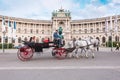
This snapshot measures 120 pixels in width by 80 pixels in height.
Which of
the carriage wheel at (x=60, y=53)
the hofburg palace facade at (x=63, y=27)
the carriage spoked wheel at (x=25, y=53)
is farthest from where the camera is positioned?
the hofburg palace facade at (x=63, y=27)

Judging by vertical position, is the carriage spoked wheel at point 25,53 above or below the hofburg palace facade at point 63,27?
below

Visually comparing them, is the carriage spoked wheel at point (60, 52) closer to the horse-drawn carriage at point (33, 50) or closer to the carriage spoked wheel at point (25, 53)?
the horse-drawn carriage at point (33, 50)

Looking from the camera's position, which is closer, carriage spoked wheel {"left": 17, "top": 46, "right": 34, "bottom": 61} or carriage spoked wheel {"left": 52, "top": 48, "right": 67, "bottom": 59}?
carriage spoked wheel {"left": 17, "top": 46, "right": 34, "bottom": 61}

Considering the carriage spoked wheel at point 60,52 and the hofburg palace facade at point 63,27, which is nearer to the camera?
the carriage spoked wheel at point 60,52

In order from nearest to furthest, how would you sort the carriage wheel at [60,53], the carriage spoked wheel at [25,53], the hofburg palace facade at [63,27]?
the carriage spoked wheel at [25,53] < the carriage wheel at [60,53] < the hofburg palace facade at [63,27]

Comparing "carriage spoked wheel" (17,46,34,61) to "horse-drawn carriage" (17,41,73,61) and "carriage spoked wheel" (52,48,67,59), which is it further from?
"carriage spoked wheel" (52,48,67,59)

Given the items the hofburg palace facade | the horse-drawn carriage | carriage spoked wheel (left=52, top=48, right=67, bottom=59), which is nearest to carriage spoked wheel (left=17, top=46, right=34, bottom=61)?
the horse-drawn carriage

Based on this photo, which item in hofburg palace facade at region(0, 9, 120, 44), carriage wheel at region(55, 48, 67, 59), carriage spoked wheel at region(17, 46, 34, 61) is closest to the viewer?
carriage spoked wheel at region(17, 46, 34, 61)

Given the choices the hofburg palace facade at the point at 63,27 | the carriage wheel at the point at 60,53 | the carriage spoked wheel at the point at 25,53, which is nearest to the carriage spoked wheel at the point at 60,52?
the carriage wheel at the point at 60,53

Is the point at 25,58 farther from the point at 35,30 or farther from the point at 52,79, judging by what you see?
the point at 35,30

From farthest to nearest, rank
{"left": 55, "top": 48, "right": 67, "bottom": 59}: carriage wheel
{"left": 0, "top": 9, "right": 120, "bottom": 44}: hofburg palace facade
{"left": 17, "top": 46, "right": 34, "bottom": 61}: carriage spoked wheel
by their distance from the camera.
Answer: {"left": 0, "top": 9, "right": 120, "bottom": 44}: hofburg palace facade → {"left": 55, "top": 48, "right": 67, "bottom": 59}: carriage wheel → {"left": 17, "top": 46, "right": 34, "bottom": 61}: carriage spoked wheel

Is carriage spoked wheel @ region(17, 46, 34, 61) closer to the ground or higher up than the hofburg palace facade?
closer to the ground

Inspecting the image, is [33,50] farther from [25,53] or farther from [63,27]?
[63,27]

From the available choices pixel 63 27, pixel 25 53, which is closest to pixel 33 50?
pixel 25 53
